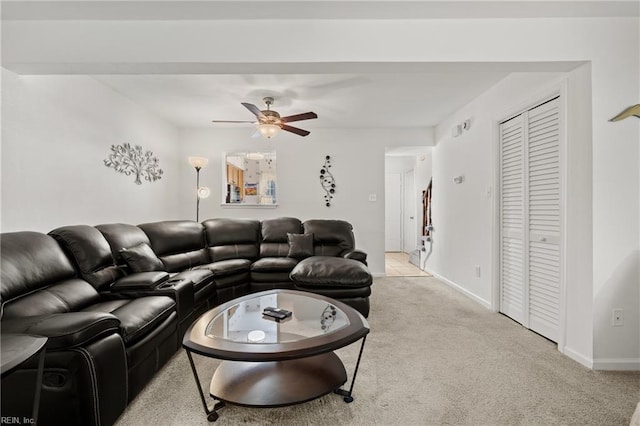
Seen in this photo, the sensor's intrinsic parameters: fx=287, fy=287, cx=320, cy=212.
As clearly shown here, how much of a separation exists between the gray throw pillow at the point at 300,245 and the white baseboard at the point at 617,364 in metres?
2.84

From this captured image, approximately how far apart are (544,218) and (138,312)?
3.32m

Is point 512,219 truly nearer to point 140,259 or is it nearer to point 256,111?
point 256,111

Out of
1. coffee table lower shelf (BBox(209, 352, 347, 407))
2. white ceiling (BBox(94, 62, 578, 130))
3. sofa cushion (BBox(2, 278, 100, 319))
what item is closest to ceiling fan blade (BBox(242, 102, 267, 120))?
white ceiling (BBox(94, 62, 578, 130))

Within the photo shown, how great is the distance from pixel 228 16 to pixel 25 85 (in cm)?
181

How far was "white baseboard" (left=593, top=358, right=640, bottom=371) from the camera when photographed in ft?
6.67

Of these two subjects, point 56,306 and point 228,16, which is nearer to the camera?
point 56,306

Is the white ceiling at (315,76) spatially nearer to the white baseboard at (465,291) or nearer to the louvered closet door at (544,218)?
the louvered closet door at (544,218)

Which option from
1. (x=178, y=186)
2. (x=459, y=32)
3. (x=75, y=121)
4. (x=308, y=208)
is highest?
(x=459, y=32)

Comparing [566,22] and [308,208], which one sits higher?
[566,22]

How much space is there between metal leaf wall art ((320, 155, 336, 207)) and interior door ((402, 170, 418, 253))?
278cm

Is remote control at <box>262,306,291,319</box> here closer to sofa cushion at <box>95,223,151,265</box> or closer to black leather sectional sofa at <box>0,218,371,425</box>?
black leather sectional sofa at <box>0,218,371,425</box>

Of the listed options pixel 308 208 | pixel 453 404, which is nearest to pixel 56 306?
pixel 453 404

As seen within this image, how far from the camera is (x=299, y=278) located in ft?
9.90

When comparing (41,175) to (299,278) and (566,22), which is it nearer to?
(299,278)
